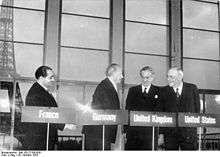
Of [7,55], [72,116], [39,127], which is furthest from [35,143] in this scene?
[7,55]

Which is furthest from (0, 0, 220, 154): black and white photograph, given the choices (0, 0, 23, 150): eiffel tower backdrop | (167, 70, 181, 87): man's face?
(167, 70, 181, 87): man's face

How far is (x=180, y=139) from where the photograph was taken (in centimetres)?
376

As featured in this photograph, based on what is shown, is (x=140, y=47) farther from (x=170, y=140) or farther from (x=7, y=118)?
(x=170, y=140)

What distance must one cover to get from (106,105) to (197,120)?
34.9 inches

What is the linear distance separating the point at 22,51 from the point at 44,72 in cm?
319

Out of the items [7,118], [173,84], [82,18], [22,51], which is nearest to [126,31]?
[82,18]

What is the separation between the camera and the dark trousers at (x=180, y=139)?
373 centimetres

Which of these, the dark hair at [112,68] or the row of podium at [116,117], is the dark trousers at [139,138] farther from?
the dark hair at [112,68]

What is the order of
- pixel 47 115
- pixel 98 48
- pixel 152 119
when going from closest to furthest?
pixel 47 115
pixel 152 119
pixel 98 48

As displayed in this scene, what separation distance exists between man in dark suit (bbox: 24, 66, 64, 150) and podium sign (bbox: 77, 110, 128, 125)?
25cm

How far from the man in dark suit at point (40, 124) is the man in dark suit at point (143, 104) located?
0.78 metres

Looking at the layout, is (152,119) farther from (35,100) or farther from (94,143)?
(35,100)

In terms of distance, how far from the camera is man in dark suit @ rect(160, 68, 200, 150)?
374 centimetres

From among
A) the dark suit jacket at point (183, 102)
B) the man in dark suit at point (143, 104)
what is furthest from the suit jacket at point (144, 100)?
the dark suit jacket at point (183, 102)
